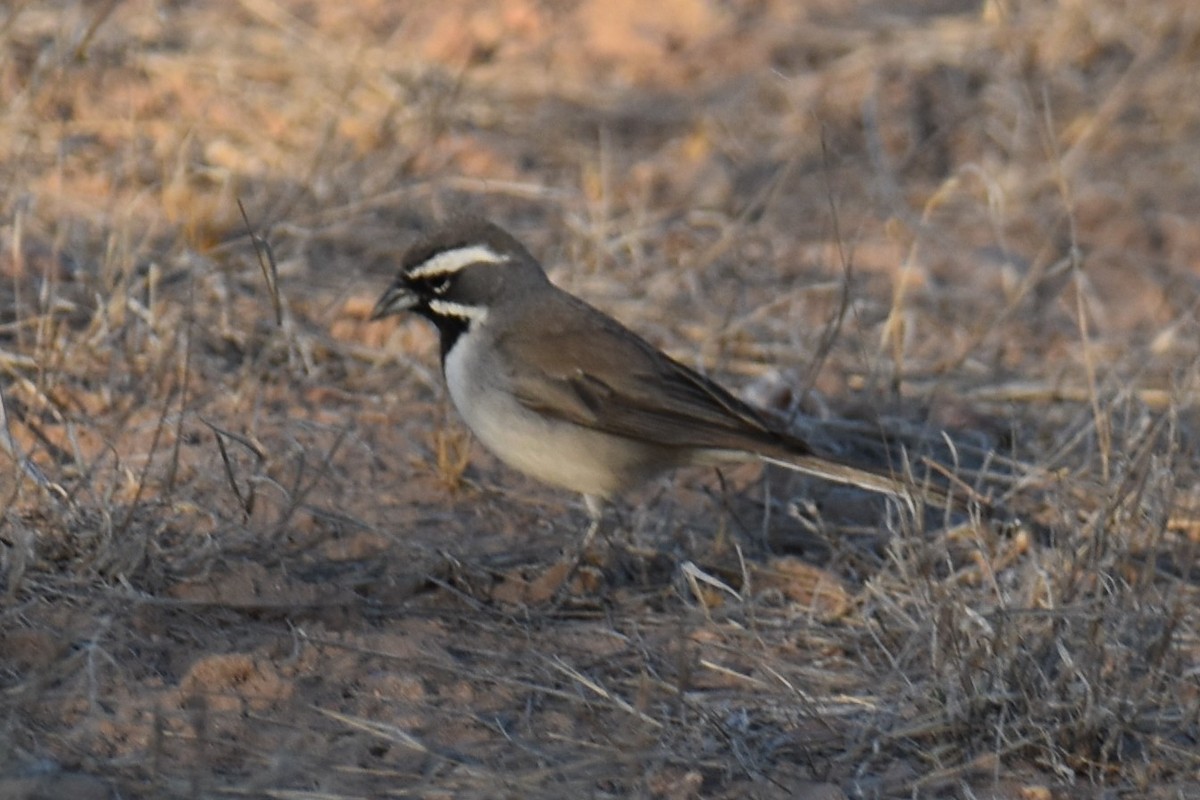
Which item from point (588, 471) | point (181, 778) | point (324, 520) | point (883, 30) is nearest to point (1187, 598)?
point (588, 471)

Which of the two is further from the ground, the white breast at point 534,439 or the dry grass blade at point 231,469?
the dry grass blade at point 231,469

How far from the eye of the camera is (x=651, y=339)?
834 centimetres

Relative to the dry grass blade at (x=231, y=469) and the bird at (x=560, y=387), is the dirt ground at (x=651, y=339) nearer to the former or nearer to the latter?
the dry grass blade at (x=231, y=469)

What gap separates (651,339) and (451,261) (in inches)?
72.6

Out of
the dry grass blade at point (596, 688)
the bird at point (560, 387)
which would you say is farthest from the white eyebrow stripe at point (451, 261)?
the dry grass blade at point (596, 688)

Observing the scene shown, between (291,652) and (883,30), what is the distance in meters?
7.94

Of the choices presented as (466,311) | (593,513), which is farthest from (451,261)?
(593,513)

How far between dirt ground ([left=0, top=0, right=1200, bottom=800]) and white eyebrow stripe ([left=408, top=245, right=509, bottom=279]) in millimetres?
592

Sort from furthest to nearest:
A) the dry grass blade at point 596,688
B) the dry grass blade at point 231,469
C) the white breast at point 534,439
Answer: the white breast at point 534,439 < the dry grass blade at point 231,469 < the dry grass blade at point 596,688

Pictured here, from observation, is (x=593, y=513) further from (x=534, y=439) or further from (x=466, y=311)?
(x=466, y=311)

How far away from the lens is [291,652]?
17.2 ft

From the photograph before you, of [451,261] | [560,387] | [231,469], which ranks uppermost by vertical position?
[451,261]

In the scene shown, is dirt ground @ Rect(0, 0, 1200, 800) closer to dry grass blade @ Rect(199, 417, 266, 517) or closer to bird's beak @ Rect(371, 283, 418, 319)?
dry grass blade @ Rect(199, 417, 266, 517)

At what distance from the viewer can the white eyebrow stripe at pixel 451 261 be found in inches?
263
